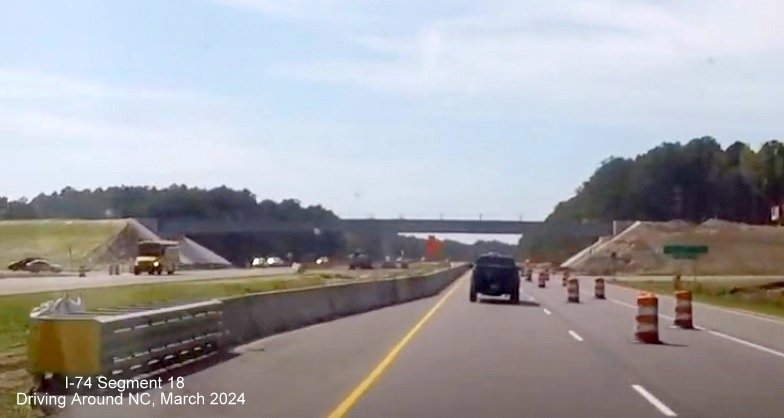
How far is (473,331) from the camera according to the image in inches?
1217

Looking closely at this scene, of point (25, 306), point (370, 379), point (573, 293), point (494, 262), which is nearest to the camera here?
point (370, 379)

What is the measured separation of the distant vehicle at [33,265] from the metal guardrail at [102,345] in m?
55.5

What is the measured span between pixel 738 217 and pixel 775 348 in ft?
530

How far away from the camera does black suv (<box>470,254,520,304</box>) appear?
167 feet

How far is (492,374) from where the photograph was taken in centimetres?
2005

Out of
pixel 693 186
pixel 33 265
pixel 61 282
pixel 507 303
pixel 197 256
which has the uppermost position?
pixel 693 186

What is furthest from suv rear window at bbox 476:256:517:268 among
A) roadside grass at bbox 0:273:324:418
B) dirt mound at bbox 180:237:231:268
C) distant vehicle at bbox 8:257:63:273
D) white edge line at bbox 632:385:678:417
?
dirt mound at bbox 180:237:231:268

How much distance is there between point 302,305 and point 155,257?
167 feet

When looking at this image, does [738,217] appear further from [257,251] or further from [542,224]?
[257,251]

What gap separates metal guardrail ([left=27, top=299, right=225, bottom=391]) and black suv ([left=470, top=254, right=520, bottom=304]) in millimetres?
30876

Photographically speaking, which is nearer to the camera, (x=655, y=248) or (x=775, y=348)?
(x=775, y=348)

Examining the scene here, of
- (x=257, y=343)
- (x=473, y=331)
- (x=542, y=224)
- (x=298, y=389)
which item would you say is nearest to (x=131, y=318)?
(x=298, y=389)

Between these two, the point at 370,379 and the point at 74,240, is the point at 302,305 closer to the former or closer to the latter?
the point at 370,379

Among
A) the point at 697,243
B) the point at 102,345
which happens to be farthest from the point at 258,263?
the point at 102,345
